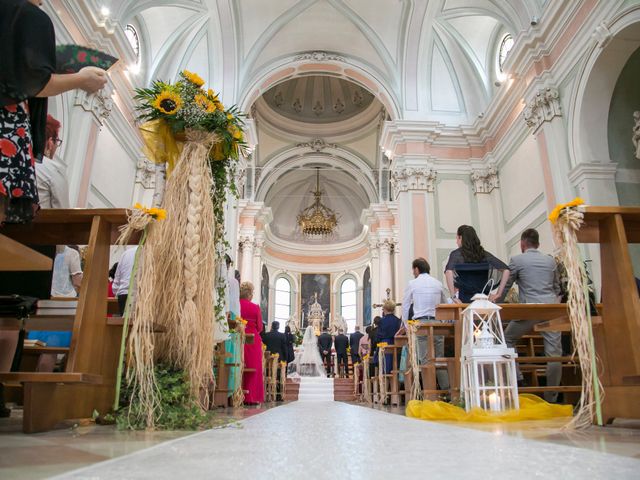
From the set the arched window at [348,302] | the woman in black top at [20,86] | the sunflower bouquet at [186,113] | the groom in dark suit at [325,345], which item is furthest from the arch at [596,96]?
the arched window at [348,302]

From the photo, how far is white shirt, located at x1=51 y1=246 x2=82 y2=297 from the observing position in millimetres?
3617

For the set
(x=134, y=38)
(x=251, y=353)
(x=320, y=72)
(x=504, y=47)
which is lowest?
(x=251, y=353)

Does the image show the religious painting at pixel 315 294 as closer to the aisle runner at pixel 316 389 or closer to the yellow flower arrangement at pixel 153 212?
the aisle runner at pixel 316 389

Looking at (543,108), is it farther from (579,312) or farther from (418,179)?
(579,312)

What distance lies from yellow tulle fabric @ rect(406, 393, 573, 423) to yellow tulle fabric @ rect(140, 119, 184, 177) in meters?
2.15

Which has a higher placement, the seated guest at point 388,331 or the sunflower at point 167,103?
the sunflower at point 167,103

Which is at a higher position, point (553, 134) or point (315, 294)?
point (553, 134)

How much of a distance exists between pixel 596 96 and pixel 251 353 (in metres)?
6.13

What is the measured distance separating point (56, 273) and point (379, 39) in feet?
33.4

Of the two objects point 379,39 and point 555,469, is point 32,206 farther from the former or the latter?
point 379,39

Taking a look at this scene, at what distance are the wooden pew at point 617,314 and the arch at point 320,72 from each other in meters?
9.52

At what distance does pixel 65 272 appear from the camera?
3.68 m

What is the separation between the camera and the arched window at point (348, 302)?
69.9ft

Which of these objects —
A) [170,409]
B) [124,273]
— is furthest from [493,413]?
[124,273]
